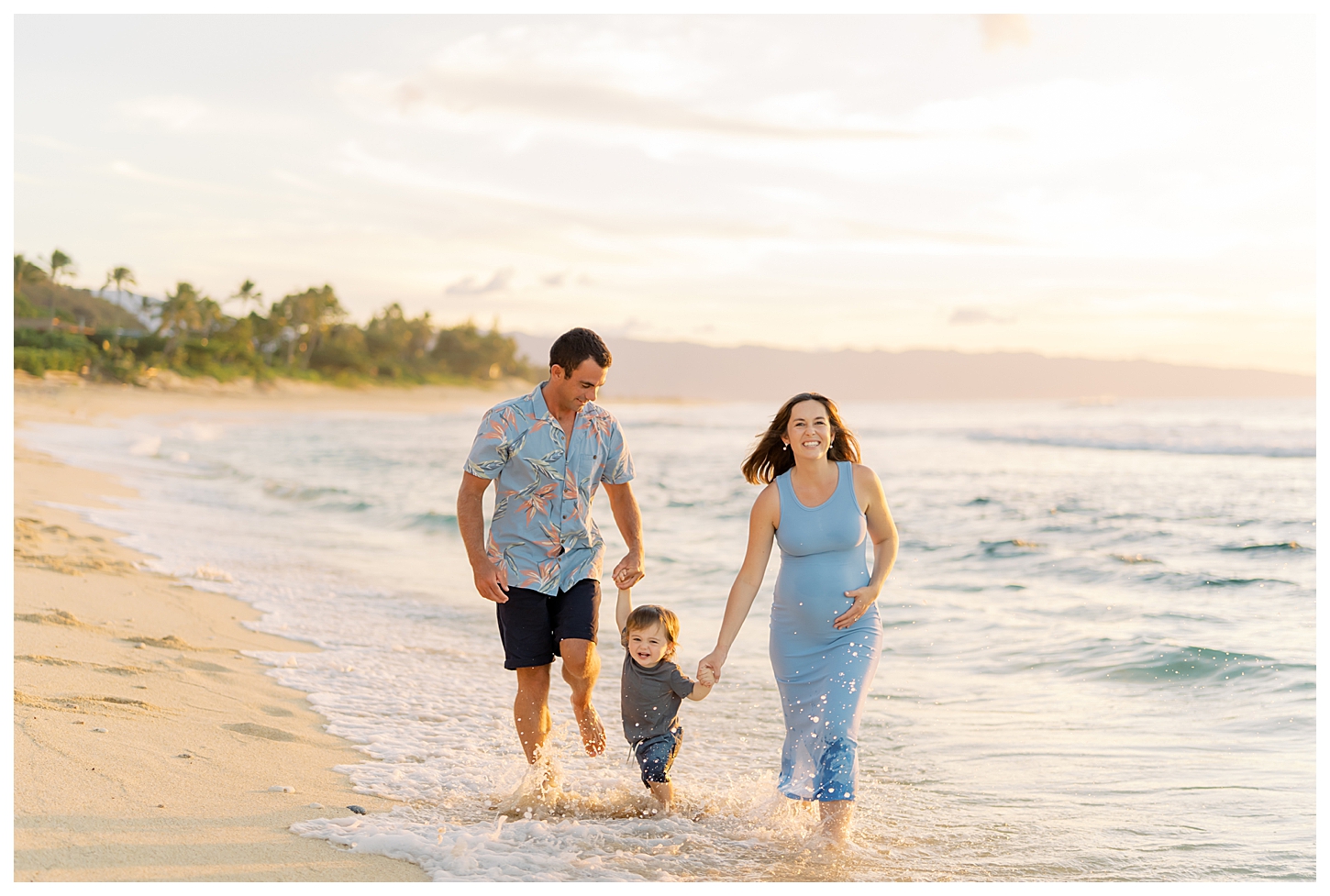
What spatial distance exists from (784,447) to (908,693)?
128 inches

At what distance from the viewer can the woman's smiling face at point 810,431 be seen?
13.5 feet

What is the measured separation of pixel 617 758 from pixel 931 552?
26.9ft

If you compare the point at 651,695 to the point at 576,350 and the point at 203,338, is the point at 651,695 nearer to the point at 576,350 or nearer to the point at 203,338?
the point at 576,350

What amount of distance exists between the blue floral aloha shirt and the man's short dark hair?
0.61 ft

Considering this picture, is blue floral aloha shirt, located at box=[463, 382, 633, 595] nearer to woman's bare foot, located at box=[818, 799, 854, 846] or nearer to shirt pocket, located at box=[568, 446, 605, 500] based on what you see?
shirt pocket, located at box=[568, 446, 605, 500]

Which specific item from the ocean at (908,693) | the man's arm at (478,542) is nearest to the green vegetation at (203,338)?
the ocean at (908,693)

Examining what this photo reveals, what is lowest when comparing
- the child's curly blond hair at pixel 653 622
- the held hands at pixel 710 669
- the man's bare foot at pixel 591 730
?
the man's bare foot at pixel 591 730

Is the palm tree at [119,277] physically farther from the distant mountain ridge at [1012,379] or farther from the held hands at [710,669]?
the held hands at [710,669]

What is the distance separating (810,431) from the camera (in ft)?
13.5

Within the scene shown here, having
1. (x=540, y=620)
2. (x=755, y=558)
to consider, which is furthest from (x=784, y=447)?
(x=540, y=620)

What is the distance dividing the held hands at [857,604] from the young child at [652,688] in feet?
1.99

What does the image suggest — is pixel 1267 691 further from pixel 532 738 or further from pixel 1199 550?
pixel 1199 550

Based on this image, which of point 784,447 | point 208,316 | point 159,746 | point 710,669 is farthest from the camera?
point 208,316
